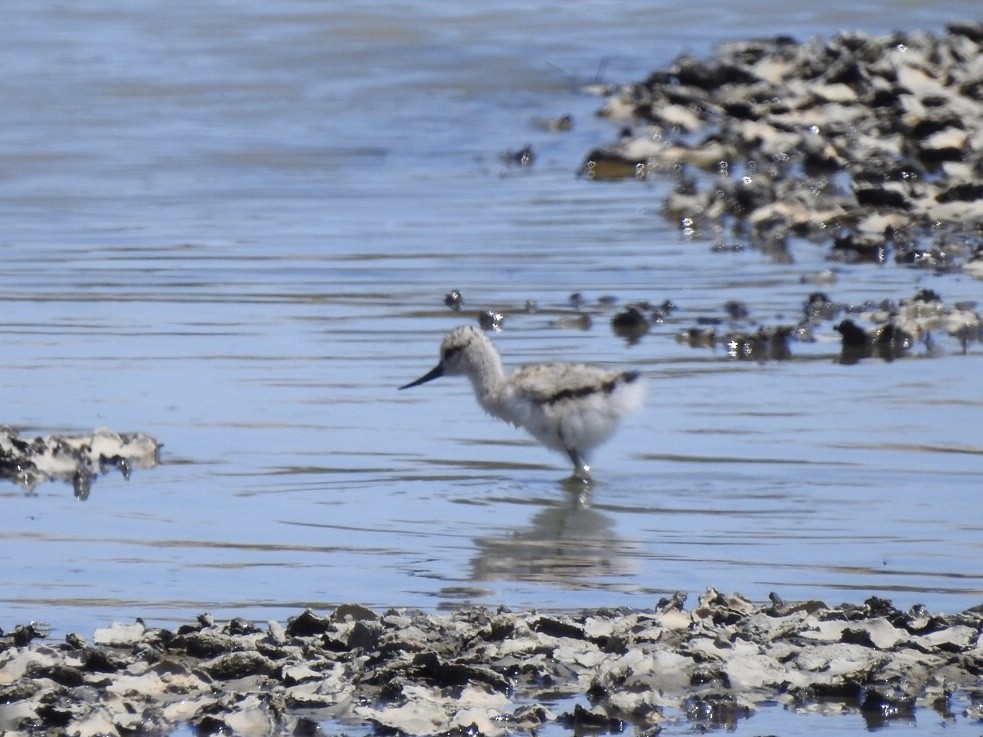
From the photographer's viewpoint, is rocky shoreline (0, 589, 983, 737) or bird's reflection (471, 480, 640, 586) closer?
rocky shoreline (0, 589, 983, 737)

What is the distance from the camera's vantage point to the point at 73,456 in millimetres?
8438

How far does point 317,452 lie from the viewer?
8750mm

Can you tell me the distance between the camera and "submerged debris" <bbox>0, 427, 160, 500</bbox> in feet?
27.4

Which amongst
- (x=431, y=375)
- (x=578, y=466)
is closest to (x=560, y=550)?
(x=578, y=466)

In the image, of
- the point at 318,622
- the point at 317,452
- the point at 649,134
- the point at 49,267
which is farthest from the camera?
the point at 649,134

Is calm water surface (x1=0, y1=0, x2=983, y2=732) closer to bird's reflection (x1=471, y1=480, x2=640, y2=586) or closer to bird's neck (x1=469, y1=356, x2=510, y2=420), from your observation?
bird's reflection (x1=471, y1=480, x2=640, y2=586)

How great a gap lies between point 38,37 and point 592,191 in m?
13.2

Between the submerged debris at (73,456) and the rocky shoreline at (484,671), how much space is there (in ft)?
7.55

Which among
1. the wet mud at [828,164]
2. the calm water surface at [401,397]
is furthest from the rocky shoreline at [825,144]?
the calm water surface at [401,397]

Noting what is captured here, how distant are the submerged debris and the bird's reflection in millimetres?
1721

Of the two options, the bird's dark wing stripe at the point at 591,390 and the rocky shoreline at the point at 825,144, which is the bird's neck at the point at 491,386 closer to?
the bird's dark wing stripe at the point at 591,390

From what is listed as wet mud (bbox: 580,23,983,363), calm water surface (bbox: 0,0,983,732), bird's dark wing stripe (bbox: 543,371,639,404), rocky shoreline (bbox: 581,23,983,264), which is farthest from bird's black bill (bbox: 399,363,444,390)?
rocky shoreline (bbox: 581,23,983,264)

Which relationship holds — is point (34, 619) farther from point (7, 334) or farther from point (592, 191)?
point (592, 191)

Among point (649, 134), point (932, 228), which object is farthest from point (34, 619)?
point (649, 134)
